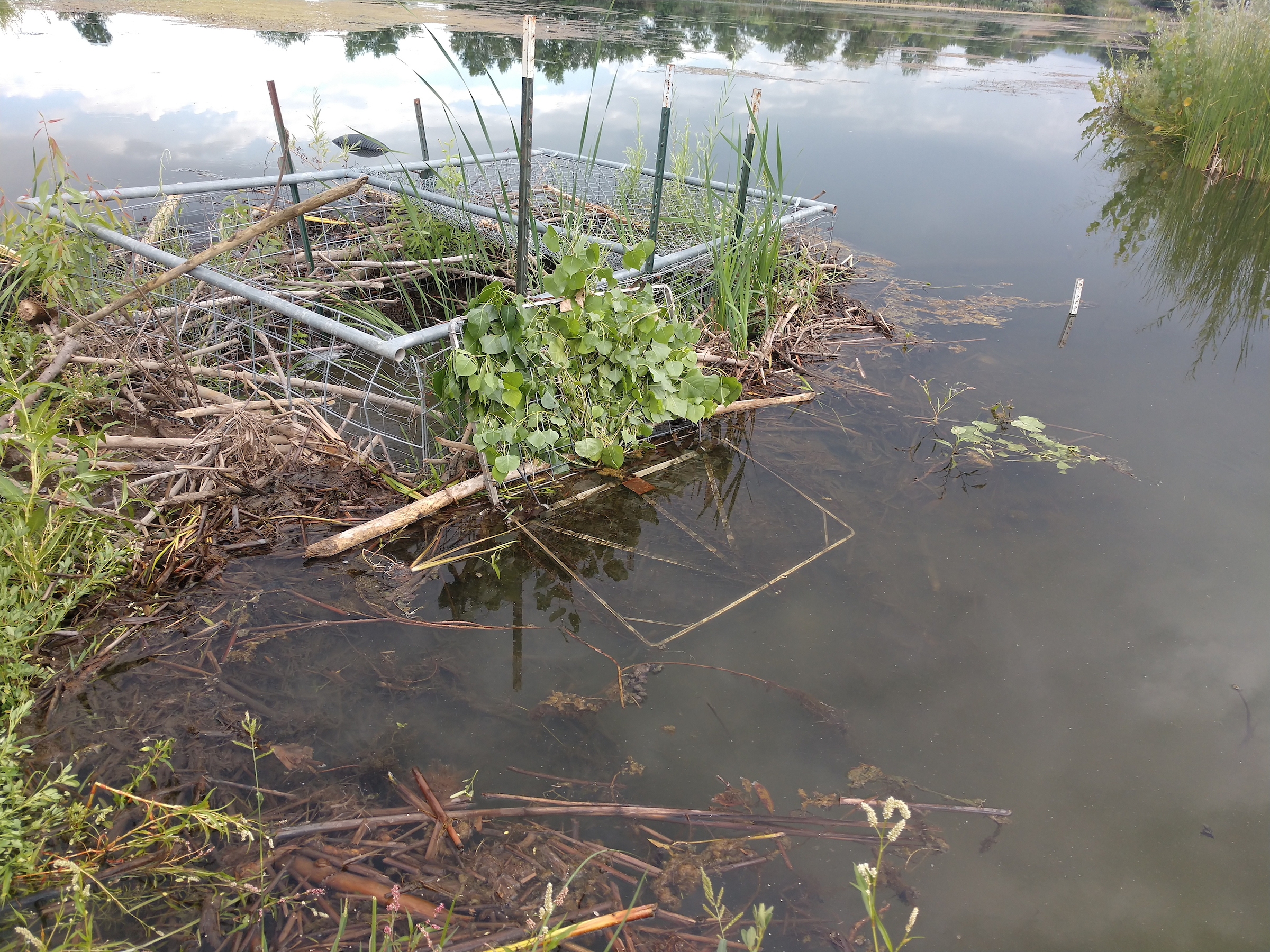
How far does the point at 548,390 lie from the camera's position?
2.78 metres

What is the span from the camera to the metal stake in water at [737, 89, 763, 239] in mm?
3795

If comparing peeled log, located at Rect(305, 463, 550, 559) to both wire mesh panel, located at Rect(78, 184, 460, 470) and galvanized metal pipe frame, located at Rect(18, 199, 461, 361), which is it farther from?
galvanized metal pipe frame, located at Rect(18, 199, 461, 361)

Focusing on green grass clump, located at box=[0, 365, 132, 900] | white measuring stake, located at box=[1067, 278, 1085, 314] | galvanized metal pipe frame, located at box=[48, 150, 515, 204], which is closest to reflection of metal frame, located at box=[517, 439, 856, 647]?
green grass clump, located at box=[0, 365, 132, 900]

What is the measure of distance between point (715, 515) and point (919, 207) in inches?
241

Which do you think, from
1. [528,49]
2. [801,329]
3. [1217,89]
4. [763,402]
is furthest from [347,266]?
[1217,89]

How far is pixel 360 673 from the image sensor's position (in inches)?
79.0

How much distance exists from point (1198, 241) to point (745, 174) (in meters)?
5.43

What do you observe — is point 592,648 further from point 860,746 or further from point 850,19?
point 850,19

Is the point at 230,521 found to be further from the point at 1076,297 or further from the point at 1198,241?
the point at 1198,241

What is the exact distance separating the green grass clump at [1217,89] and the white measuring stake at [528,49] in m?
9.23

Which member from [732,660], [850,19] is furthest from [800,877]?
[850,19]

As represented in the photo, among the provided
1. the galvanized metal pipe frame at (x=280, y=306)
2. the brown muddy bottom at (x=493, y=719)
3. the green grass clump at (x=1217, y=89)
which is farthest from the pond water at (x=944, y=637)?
the green grass clump at (x=1217, y=89)

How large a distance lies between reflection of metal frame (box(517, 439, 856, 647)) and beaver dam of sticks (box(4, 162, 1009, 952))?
0.01 m

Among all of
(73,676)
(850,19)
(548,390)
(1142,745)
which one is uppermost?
(850,19)
